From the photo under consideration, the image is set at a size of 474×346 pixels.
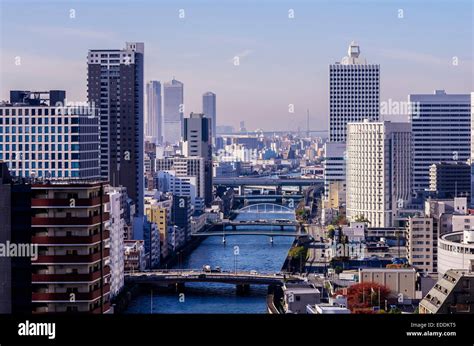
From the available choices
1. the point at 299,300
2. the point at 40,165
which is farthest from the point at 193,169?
the point at 299,300

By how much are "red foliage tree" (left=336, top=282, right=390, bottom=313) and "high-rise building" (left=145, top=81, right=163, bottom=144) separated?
12.8 meters

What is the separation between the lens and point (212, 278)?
9.62 meters

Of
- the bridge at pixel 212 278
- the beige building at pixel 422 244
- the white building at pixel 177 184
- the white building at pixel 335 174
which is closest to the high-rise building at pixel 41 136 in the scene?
the bridge at pixel 212 278

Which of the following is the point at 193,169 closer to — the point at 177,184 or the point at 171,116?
the point at 177,184

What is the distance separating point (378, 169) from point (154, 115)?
7.98 metres

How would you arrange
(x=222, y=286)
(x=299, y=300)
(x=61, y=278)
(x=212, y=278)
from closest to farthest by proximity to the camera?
(x=61, y=278)
(x=299, y=300)
(x=212, y=278)
(x=222, y=286)

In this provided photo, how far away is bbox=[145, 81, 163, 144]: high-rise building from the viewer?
20.1 metres

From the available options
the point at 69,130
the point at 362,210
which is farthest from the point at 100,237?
the point at 362,210

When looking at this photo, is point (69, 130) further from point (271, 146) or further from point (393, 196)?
point (271, 146)

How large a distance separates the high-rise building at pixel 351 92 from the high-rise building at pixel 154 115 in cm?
393

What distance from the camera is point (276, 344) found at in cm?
101

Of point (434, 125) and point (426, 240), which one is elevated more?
point (434, 125)

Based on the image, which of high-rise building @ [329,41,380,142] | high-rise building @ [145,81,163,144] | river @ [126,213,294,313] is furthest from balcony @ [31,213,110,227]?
high-rise building @ [329,41,380,142]

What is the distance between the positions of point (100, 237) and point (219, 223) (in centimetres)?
1214
